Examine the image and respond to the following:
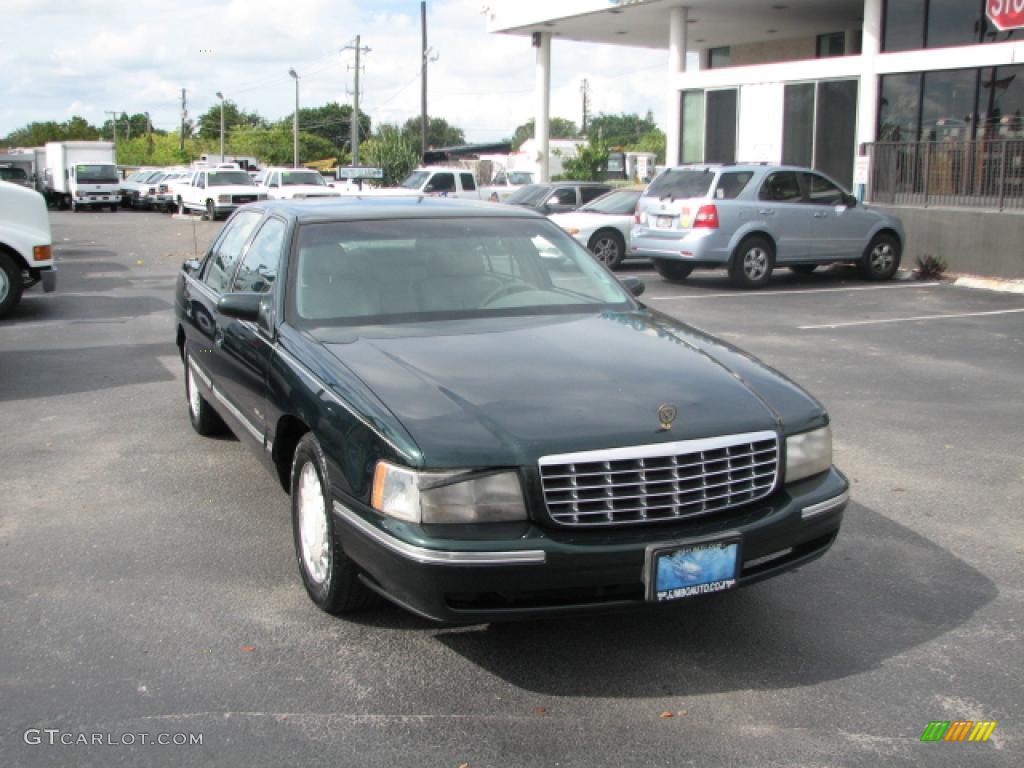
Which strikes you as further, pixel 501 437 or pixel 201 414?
pixel 201 414

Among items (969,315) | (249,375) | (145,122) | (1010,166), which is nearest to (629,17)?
(1010,166)

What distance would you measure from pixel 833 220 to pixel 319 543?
14003mm

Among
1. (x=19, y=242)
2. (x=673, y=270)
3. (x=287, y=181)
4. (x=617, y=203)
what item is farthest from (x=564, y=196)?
(x=287, y=181)

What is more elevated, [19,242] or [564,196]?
[564,196]

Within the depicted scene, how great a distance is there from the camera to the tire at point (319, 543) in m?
4.14

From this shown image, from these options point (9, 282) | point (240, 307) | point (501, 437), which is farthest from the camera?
point (9, 282)

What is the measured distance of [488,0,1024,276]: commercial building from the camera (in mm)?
18359

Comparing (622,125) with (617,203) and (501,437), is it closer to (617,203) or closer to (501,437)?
(617,203)

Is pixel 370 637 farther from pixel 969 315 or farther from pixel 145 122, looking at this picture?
pixel 145 122

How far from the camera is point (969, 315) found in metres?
13.7

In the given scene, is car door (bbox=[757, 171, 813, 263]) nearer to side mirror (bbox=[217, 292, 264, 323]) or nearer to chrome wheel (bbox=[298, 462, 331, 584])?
side mirror (bbox=[217, 292, 264, 323])

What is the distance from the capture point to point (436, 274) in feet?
17.3

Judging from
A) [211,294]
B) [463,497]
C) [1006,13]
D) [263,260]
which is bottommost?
[463,497]

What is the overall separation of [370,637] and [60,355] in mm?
7560
